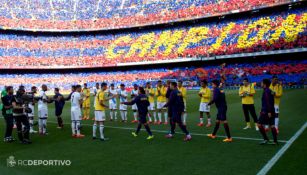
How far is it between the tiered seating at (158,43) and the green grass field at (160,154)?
119 feet

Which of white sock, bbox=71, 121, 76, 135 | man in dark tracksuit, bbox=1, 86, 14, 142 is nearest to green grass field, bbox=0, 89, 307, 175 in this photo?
white sock, bbox=71, 121, 76, 135

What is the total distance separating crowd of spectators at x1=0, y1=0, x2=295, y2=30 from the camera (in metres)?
58.3

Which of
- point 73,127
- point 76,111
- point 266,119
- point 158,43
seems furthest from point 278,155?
point 158,43

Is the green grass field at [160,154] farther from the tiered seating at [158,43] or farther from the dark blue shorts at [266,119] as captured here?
the tiered seating at [158,43]

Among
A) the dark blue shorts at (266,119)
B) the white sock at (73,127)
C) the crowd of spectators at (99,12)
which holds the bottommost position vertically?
the white sock at (73,127)

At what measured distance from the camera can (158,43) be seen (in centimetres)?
6097

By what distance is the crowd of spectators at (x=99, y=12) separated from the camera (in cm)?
5831

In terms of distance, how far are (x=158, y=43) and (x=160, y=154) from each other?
171 ft

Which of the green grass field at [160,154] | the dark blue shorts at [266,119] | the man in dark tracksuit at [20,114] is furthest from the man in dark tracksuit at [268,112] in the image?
the man in dark tracksuit at [20,114]

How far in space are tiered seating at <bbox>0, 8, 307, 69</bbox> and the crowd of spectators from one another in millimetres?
3110

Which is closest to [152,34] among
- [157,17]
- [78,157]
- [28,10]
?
[157,17]

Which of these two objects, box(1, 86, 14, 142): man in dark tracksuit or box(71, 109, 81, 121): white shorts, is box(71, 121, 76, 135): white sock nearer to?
box(71, 109, 81, 121): white shorts

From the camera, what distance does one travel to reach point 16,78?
60.1m

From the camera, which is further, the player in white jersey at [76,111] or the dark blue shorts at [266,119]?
Result: the player in white jersey at [76,111]
